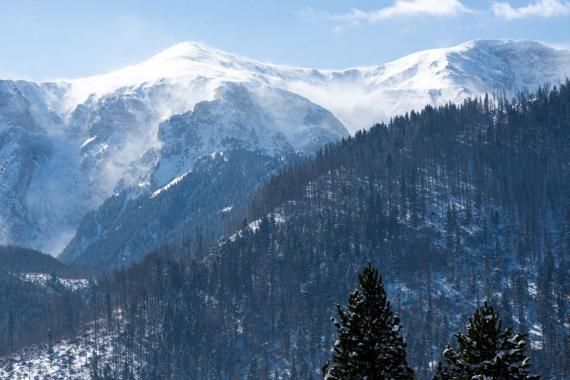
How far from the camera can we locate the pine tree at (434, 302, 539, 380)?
3806cm

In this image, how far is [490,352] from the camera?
3894cm

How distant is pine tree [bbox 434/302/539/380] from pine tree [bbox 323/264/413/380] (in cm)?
278

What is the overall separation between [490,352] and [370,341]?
19.1 ft

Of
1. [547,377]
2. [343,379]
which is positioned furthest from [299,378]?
[343,379]

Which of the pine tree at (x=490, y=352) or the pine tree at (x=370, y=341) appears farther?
the pine tree at (x=370, y=341)

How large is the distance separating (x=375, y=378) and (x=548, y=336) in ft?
555

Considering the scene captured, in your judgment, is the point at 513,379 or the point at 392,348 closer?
the point at 513,379

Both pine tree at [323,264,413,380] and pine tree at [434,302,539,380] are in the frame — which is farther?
pine tree at [323,264,413,380]

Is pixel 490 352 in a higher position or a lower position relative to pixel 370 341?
lower

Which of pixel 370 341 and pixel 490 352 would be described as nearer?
pixel 490 352

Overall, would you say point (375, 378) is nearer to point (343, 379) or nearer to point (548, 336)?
point (343, 379)

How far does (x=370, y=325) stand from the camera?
41719 millimetres

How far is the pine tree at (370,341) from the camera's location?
41.5m

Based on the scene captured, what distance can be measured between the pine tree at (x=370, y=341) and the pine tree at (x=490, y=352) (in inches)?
110
